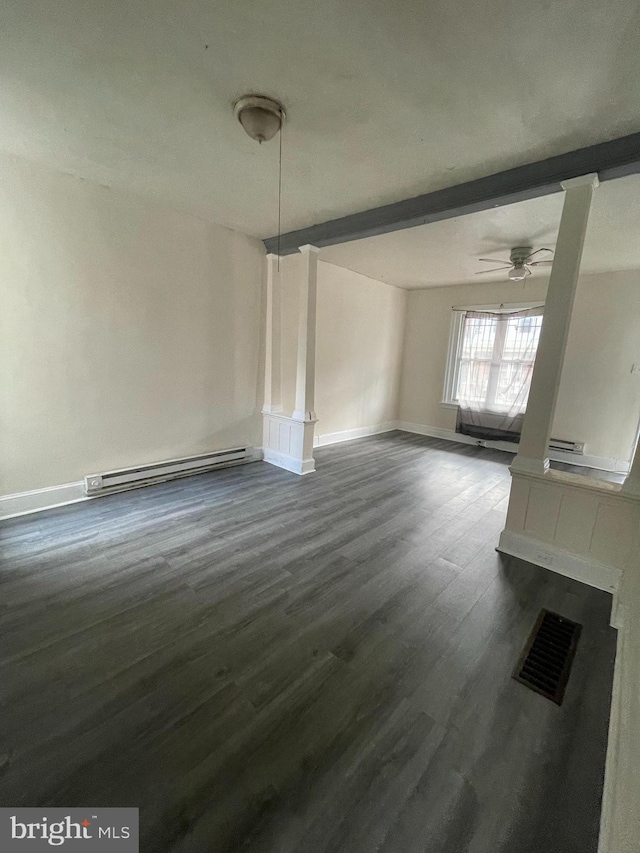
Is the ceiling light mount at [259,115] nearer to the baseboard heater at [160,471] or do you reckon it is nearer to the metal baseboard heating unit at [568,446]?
the baseboard heater at [160,471]

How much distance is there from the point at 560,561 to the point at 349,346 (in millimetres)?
3868

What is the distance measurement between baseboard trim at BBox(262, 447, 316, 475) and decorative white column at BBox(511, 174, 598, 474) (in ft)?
7.16

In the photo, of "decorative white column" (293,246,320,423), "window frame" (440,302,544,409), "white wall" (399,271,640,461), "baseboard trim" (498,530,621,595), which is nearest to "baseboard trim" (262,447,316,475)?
"decorative white column" (293,246,320,423)

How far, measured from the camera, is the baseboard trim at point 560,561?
84.8 inches

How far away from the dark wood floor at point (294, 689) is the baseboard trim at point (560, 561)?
0.11 m

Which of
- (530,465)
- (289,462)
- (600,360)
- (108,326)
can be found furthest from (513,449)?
(108,326)

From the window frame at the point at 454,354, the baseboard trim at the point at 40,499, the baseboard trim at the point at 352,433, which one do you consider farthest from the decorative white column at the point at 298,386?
the window frame at the point at 454,354

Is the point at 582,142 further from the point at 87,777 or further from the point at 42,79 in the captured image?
the point at 87,777

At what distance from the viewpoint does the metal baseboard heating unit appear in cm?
471

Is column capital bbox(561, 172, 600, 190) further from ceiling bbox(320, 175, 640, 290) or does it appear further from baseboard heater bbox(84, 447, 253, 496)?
baseboard heater bbox(84, 447, 253, 496)

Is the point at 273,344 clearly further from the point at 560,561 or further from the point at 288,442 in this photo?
the point at 560,561

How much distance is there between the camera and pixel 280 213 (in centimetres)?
316

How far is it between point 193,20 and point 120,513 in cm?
294

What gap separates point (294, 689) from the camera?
1419mm
